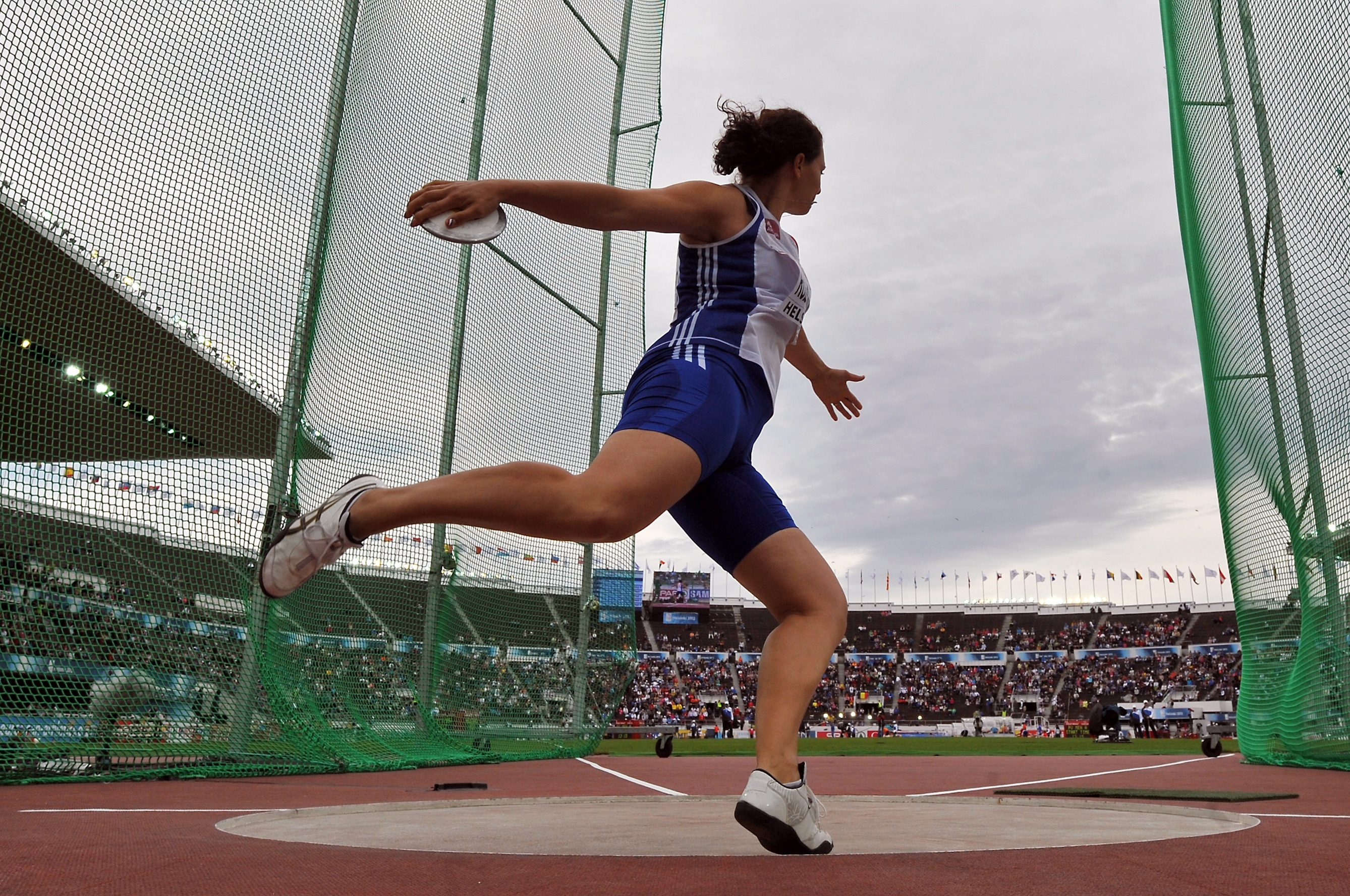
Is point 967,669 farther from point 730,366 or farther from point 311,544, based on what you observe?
point 311,544

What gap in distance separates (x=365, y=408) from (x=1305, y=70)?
6.47 meters

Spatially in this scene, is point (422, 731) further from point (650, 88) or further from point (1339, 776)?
point (650, 88)

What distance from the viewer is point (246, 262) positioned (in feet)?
19.4

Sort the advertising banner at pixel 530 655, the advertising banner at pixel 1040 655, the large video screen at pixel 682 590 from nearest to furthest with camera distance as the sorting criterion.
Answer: the advertising banner at pixel 530 655 → the advertising banner at pixel 1040 655 → the large video screen at pixel 682 590

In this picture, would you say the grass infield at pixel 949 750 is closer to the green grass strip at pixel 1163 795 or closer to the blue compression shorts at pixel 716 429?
the green grass strip at pixel 1163 795

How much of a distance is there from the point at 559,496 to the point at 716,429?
0.42 m

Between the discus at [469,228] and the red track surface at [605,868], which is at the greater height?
the discus at [469,228]

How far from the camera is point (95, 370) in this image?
554 centimetres

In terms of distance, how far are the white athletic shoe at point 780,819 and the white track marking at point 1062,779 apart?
257 cm

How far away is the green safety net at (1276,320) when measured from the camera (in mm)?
→ 6160

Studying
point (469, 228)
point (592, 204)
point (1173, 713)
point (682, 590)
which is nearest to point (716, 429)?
point (592, 204)

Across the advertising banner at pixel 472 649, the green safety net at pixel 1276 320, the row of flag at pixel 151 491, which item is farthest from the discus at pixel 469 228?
the advertising banner at pixel 472 649

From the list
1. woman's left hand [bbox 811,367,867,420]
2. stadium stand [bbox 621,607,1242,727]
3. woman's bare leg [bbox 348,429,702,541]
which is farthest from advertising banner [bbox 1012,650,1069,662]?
woman's bare leg [bbox 348,429,702,541]

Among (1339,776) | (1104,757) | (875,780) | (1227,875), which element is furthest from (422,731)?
(1104,757)
